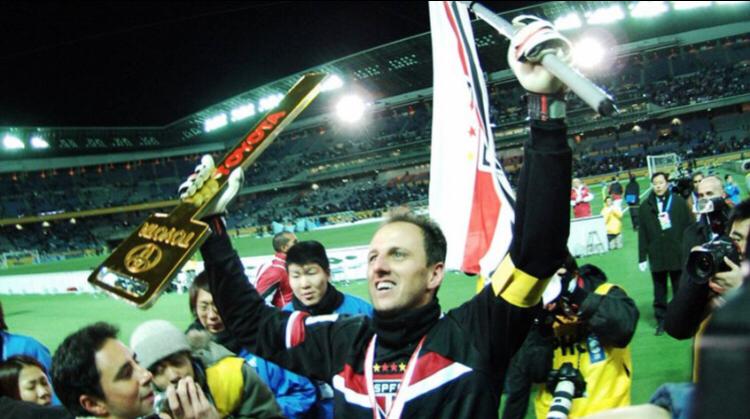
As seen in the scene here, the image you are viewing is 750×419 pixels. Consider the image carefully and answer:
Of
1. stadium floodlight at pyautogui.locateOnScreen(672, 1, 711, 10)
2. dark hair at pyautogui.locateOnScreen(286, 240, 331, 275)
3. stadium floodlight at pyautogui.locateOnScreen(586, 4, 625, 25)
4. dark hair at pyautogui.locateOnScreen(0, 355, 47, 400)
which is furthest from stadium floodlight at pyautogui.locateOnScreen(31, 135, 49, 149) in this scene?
dark hair at pyautogui.locateOnScreen(0, 355, 47, 400)

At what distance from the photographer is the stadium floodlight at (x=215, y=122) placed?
184 feet

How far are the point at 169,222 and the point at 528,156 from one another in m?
1.41

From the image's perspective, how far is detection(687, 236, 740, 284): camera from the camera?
85.8 inches

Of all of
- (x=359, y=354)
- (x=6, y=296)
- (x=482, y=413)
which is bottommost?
(x=482, y=413)

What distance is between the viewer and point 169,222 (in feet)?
7.38

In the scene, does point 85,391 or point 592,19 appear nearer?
point 85,391

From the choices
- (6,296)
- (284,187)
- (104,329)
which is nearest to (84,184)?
A: (284,187)

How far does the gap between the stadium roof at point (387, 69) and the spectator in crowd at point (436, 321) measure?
A: 3108 cm

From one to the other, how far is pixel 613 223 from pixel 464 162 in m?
9.67

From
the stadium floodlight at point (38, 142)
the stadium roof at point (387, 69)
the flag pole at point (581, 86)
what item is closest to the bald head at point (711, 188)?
the flag pole at point (581, 86)

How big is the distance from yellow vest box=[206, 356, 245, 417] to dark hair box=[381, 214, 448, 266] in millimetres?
1118

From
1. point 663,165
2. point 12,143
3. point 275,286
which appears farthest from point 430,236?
point 12,143

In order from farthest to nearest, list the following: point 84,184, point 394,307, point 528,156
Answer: point 84,184
point 394,307
point 528,156

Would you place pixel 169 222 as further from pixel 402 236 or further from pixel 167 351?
pixel 402 236
